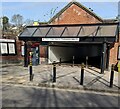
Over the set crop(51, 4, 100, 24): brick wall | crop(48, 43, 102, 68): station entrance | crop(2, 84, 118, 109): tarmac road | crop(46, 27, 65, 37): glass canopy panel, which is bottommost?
crop(2, 84, 118, 109): tarmac road

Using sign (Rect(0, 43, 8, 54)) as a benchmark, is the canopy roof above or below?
above

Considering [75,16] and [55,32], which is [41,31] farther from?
[75,16]

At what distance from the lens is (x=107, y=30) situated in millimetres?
16453

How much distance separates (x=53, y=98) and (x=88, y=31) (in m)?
9.45

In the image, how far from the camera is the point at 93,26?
57.8 ft

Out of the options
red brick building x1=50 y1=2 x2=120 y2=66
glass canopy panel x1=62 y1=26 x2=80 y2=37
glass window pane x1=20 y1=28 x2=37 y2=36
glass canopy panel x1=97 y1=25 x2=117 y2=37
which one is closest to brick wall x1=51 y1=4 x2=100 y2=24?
red brick building x1=50 y1=2 x2=120 y2=66

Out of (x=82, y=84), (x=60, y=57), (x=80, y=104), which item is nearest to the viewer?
(x=80, y=104)

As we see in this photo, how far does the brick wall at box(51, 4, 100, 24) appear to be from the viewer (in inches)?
802

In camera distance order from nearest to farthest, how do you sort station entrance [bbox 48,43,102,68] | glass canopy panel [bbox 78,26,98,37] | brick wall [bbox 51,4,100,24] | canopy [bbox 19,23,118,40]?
canopy [bbox 19,23,118,40]
glass canopy panel [bbox 78,26,98,37]
brick wall [bbox 51,4,100,24]
station entrance [bbox 48,43,102,68]

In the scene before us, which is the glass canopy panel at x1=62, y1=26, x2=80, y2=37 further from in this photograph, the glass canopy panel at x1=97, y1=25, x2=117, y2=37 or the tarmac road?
the tarmac road

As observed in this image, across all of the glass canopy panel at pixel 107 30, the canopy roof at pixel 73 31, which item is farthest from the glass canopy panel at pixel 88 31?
the glass canopy panel at pixel 107 30

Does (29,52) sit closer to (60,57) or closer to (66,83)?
(60,57)

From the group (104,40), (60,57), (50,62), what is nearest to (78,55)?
(60,57)

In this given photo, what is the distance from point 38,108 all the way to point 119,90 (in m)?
4.64
